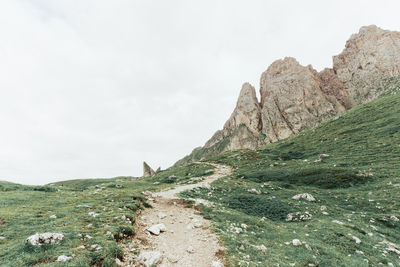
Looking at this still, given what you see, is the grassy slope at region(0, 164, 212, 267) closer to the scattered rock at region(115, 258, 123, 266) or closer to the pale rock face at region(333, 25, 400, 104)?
the scattered rock at region(115, 258, 123, 266)

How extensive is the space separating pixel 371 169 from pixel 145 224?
34355 mm

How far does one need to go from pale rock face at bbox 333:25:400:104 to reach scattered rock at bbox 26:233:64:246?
162 m

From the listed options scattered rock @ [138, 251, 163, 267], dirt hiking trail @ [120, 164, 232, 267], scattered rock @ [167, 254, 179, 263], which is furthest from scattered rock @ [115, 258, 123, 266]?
scattered rock @ [167, 254, 179, 263]

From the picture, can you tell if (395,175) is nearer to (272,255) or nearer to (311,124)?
(272,255)

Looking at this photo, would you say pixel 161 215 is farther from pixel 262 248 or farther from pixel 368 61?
pixel 368 61

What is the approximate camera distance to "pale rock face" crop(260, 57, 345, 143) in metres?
130

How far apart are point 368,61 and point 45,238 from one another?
183 m

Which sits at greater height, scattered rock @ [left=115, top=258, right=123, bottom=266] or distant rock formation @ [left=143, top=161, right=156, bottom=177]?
distant rock formation @ [left=143, top=161, right=156, bottom=177]

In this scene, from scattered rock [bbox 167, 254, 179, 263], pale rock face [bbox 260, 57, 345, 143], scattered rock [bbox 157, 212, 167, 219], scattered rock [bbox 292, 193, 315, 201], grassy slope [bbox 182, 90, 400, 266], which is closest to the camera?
scattered rock [bbox 167, 254, 179, 263]

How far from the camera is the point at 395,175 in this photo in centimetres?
2411

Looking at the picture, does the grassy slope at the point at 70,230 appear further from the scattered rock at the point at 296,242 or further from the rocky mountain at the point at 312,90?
the rocky mountain at the point at 312,90

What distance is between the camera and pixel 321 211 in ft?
59.6

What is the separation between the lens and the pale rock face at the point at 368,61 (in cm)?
11694

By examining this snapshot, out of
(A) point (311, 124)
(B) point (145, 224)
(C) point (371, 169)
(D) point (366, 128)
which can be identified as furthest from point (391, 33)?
(B) point (145, 224)
